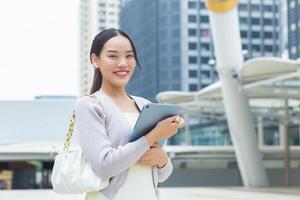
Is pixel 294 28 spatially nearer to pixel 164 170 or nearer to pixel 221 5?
pixel 221 5

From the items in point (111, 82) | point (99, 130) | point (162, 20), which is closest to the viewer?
point (99, 130)

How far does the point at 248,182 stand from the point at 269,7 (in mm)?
62149

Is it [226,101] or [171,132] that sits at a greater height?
[171,132]

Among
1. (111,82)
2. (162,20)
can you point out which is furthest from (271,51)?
(111,82)

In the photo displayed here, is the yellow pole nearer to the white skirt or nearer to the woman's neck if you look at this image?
the woman's neck

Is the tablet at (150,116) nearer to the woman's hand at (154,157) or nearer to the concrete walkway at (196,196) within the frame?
the woman's hand at (154,157)

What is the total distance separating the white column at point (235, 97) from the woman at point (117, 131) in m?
22.0

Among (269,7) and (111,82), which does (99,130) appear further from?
(269,7)

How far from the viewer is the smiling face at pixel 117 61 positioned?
2500 mm

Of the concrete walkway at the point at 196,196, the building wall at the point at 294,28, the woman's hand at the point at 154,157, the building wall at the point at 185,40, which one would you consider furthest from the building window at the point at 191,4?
the woman's hand at the point at 154,157

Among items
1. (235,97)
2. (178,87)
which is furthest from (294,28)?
(235,97)

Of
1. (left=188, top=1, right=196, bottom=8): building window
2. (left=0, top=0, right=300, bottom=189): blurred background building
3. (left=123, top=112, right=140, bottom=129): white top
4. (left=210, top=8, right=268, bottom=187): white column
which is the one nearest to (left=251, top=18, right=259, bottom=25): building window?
(left=0, top=0, right=300, bottom=189): blurred background building

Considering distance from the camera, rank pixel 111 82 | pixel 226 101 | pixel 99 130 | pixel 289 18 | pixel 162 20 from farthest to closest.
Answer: pixel 162 20
pixel 289 18
pixel 226 101
pixel 111 82
pixel 99 130

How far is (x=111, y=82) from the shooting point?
2.52 meters
